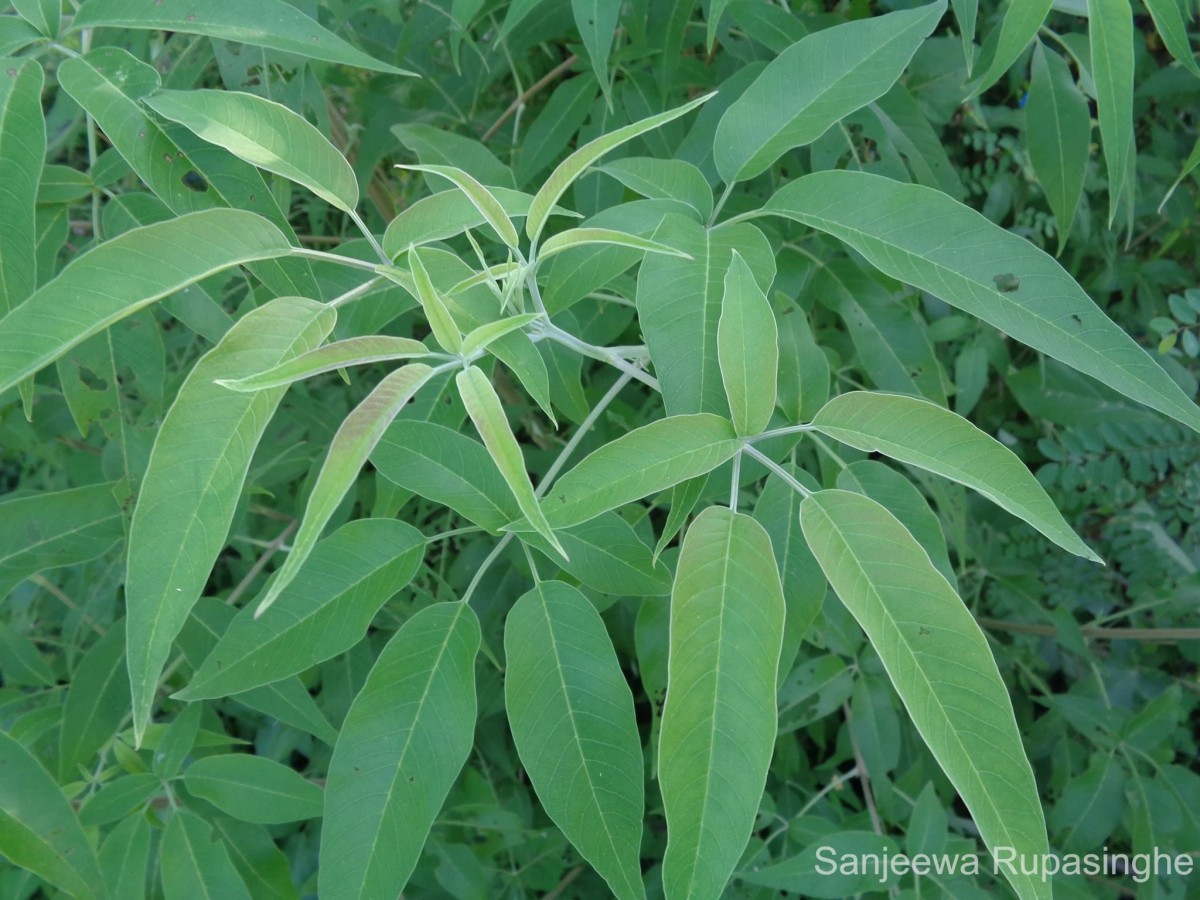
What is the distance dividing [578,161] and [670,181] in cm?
20

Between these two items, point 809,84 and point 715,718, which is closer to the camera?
point 715,718

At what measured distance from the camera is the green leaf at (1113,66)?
0.78 meters

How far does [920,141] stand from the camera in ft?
4.02

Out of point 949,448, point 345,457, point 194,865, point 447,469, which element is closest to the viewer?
point 345,457

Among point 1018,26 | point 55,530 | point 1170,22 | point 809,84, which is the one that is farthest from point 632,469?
point 55,530

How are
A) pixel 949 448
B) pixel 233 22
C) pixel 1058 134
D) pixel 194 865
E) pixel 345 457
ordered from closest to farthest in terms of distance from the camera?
pixel 345 457 → pixel 949 448 → pixel 233 22 → pixel 194 865 → pixel 1058 134

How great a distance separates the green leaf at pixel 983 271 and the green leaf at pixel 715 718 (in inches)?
11.0

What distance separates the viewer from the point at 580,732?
0.70 meters

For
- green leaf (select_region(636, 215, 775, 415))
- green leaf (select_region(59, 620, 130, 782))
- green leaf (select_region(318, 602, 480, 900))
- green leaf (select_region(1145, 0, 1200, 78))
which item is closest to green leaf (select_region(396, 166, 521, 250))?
green leaf (select_region(636, 215, 775, 415))

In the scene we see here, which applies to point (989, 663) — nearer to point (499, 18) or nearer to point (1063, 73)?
point (1063, 73)

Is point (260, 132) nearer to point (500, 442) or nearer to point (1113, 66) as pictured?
point (500, 442)

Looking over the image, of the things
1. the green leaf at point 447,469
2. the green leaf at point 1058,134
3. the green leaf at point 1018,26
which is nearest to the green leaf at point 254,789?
the green leaf at point 447,469

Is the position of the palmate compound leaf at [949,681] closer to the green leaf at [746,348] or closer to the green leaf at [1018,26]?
the green leaf at [746,348]

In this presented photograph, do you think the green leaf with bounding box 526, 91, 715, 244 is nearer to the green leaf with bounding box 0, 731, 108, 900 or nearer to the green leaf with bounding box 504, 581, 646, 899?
the green leaf with bounding box 504, 581, 646, 899
